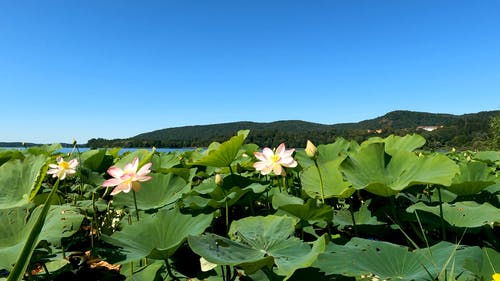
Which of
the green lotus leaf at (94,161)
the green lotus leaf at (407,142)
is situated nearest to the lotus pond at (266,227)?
the green lotus leaf at (94,161)

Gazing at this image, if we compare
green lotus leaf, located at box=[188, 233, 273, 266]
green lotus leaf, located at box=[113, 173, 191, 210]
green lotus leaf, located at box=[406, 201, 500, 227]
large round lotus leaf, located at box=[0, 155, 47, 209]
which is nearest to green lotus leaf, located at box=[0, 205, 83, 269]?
large round lotus leaf, located at box=[0, 155, 47, 209]

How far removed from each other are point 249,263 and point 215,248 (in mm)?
100

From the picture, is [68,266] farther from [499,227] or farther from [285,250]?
[499,227]

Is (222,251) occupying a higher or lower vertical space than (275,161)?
lower

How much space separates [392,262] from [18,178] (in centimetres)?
118

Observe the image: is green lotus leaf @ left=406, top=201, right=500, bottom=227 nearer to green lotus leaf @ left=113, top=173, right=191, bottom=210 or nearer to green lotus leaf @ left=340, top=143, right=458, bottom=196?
green lotus leaf @ left=340, top=143, right=458, bottom=196

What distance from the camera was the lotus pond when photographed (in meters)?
0.73

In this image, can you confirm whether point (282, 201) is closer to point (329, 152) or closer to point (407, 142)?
point (329, 152)

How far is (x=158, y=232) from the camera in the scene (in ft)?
2.97

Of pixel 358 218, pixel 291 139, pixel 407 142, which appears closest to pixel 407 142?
pixel 407 142

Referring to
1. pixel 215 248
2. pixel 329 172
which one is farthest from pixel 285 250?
pixel 329 172

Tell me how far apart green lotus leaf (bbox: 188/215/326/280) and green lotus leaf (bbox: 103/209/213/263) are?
11 centimetres

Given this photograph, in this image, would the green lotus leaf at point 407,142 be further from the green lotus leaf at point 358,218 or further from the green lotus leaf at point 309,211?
the green lotus leaf at point 309,211

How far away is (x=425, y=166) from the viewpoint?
1.14 metres
